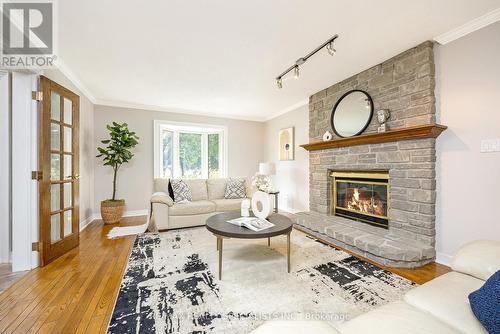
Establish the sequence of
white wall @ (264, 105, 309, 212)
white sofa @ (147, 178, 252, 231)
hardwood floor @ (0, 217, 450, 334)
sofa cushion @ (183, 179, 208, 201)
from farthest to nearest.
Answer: white wall @ (264, 105, 309, 212)
sofa cushion @ (183, 179, 208, 201)
white sofa @ (147, 178, 252, 231)
hardwood floor @ (0, 217, 450, 334)

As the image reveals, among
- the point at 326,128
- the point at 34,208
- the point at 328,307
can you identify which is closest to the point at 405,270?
the point at 328,307

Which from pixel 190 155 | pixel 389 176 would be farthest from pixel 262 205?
pixel 190 155

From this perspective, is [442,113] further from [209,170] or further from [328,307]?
[209,170]

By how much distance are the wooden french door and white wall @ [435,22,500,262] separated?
4296 millimetres

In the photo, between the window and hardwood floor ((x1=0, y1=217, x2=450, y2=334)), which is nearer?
hardwood floor ((x1=0, y1=217, x2=450, y2=334))

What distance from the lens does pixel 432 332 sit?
0.85m

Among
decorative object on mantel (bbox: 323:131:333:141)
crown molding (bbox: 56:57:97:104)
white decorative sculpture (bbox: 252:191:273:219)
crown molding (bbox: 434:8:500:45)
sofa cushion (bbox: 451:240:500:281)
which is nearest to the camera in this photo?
sofa cushion (bbox: 451:240:500:281)

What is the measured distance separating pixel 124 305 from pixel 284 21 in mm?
2776

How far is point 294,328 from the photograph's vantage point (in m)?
0.81

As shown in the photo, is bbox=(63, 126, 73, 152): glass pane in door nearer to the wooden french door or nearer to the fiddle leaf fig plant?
the wooden french door

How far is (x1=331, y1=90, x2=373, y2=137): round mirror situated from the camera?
3047mm

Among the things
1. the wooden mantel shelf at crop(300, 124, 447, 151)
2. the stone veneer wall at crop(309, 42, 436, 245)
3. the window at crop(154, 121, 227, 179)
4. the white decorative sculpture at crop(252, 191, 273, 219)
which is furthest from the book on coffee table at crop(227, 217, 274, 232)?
the window at crop(154, 121, 227, 179)

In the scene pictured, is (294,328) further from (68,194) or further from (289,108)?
(289,108)

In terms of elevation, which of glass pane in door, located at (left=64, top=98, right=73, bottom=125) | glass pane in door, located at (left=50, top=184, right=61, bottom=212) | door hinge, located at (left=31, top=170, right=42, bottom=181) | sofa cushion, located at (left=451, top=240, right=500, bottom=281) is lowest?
sofa cushion, located at (left=451, top=240, right=500, bottom=281)
